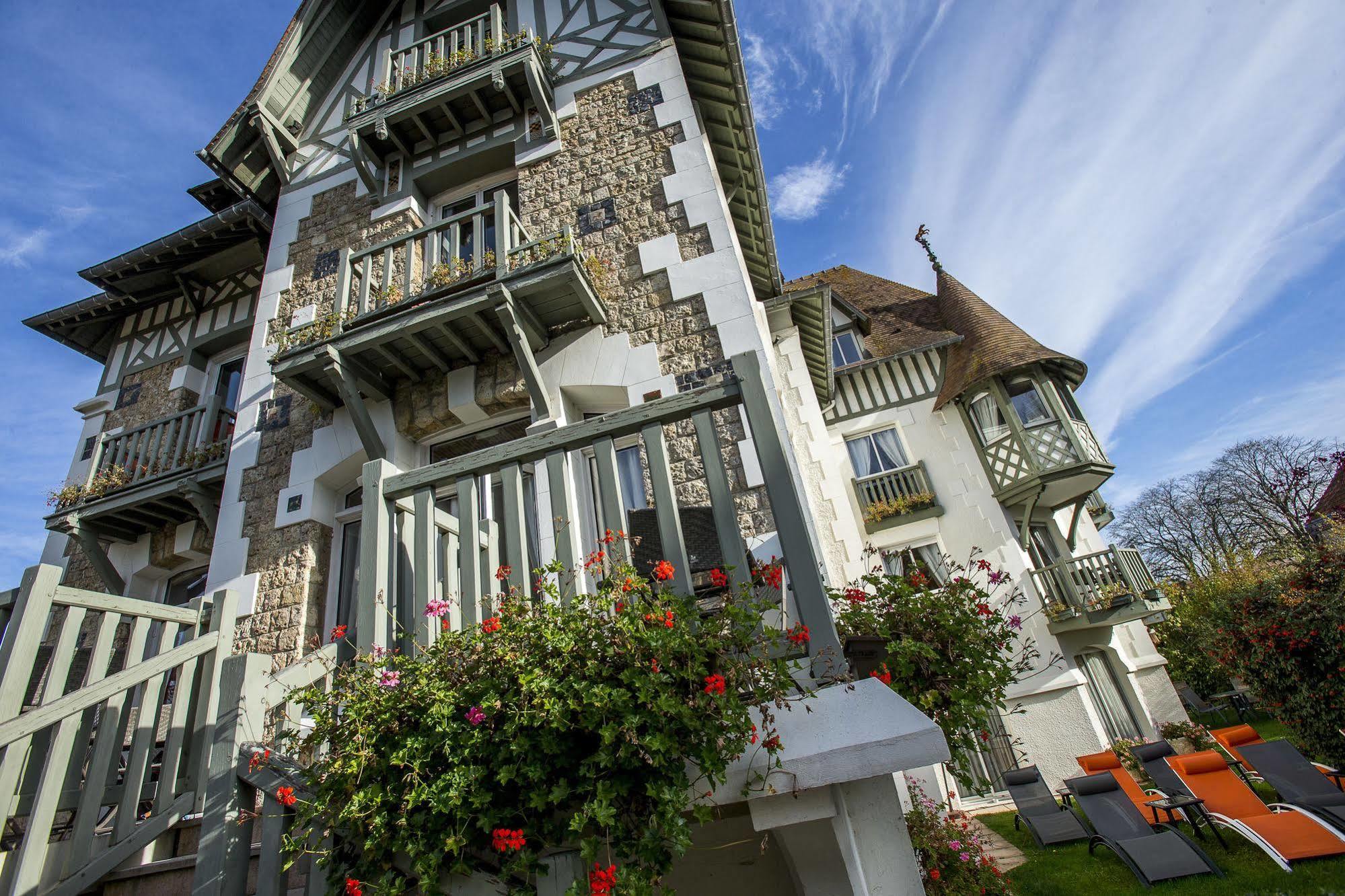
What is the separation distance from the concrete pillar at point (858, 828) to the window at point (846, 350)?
14011mm

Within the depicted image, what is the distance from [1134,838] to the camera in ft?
20.0

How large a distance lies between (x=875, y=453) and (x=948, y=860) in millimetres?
11413

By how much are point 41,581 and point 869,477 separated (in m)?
13.7

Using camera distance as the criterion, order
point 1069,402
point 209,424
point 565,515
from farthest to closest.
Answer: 1. point 1069,402
2. point 209,424
3. point 565,515

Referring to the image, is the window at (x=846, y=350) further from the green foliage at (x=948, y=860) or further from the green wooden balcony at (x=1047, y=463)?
the green foliage at (x=948, y=860)

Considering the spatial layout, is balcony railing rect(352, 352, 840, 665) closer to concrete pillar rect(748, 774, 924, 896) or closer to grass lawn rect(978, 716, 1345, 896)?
concrete pillar rect(748, 774, 924, 896)

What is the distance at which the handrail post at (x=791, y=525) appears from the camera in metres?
2.28

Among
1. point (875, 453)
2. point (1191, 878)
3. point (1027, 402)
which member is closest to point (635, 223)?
point (1191, 878)

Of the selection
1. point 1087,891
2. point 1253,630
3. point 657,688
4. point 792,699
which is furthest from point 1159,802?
point 657,688

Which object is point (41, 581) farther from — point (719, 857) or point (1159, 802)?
point (1159, 802)

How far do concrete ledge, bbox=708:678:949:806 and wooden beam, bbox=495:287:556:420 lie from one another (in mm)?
4047

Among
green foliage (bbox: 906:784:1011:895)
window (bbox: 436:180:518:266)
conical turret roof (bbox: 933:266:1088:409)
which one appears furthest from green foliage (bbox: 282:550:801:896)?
conical turret roof (bbox: 933:266:1088:409)

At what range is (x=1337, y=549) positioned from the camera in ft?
24.0

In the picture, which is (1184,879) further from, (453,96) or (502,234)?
(453,96)
